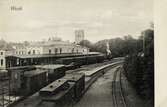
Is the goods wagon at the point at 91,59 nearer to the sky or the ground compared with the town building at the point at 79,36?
nearer to the ground

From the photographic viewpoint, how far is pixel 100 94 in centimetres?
134

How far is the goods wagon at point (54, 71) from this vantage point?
53.2 inches

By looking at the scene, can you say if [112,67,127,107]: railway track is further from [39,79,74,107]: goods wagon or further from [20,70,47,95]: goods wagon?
[20,70,47,95]: goods wagon

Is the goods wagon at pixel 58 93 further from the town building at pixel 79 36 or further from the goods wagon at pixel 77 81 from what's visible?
the town building at pixel 79 36

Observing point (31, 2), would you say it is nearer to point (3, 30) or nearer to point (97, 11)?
point (3, 30)

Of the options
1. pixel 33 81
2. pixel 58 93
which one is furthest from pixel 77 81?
pixel 33 81

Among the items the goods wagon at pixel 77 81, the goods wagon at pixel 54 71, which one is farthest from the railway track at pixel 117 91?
the goods wagon at pixel 54 71

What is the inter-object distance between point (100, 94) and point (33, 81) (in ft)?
1.06

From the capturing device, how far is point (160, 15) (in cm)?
129

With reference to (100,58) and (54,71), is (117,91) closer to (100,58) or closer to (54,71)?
(100,58)

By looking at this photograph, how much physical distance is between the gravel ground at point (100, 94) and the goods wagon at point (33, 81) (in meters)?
0.20

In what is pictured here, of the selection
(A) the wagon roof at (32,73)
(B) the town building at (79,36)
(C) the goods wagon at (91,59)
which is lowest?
(A) the wagon roof at (32,73)

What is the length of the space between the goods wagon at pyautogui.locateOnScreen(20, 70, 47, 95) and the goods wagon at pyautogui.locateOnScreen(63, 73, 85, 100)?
105 mm

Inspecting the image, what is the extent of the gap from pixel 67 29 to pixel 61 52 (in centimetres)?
11
